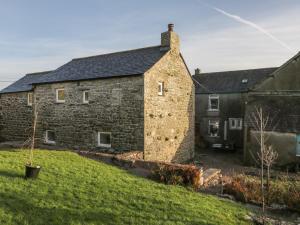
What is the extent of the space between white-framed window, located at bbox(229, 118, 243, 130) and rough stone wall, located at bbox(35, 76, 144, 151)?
54.3 feet

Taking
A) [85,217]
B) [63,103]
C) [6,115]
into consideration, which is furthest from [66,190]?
[6,115]

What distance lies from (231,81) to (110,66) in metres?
16.8

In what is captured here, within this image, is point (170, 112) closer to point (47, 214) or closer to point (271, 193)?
point (271, 193)

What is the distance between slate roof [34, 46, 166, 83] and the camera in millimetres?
17875

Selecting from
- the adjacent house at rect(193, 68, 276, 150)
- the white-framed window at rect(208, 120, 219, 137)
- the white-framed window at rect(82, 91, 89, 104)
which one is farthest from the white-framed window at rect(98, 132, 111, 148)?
the white-framed window at rect(208, 120, 219, 137)

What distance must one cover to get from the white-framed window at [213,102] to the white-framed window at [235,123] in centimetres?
215

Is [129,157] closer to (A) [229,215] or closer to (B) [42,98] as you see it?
(A) [229,215]

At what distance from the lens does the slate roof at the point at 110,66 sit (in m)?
17.9

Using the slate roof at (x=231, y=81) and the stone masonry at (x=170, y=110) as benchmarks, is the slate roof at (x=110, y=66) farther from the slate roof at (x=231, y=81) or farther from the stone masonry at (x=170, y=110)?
the slate roof at (x=231, y=81)

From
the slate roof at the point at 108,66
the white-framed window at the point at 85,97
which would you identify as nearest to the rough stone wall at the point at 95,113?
the white-framed window at the point at 85,97

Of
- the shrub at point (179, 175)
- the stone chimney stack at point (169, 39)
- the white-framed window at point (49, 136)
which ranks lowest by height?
the shrub at point (179, 175)

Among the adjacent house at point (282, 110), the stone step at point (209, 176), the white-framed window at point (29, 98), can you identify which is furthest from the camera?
the white-framed window at point (29, 98)

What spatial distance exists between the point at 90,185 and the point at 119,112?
27.4 feet

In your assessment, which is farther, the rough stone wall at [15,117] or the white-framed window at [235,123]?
the white-framed window at [235,123]
